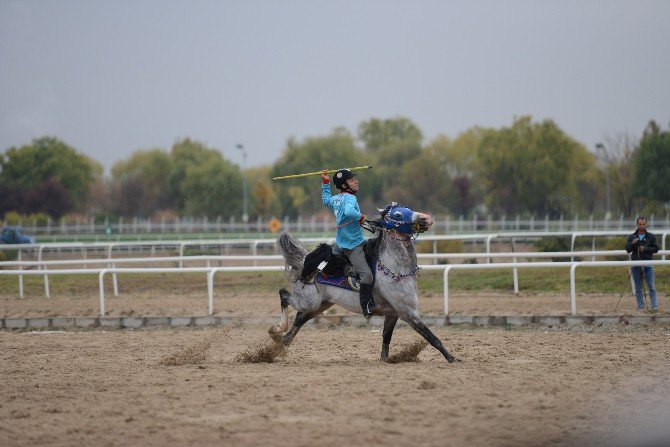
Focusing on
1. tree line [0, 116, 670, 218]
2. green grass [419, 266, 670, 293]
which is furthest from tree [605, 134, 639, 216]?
green grass [419, 266, 670, 293]

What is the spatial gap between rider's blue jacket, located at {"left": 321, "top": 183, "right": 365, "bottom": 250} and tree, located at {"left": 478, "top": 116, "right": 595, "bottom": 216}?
5759cm

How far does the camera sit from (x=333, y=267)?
1120 centimetres

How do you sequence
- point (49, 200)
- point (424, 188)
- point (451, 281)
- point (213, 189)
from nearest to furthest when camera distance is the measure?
point (451, 281) < point (424, 188) < point (49, 200) < point (213, 189)

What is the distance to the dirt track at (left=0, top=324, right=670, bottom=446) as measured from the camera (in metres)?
7.27

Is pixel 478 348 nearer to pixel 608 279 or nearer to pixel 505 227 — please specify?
pixel 608 279

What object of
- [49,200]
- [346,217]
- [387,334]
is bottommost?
[387,334]

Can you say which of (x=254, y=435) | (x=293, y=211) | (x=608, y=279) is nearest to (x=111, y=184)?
(x=293, y=211)

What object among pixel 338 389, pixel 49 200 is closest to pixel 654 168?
pixel 49 200

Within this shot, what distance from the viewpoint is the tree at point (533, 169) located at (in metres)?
68.3

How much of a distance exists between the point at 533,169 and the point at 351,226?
59225mm

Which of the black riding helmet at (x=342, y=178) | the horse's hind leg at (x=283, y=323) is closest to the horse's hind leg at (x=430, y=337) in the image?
the horse's hind leg at (x=283, y=323)

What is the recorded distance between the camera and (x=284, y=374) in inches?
401

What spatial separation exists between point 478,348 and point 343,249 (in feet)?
7.89

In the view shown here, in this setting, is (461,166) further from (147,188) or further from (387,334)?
(387,334)
